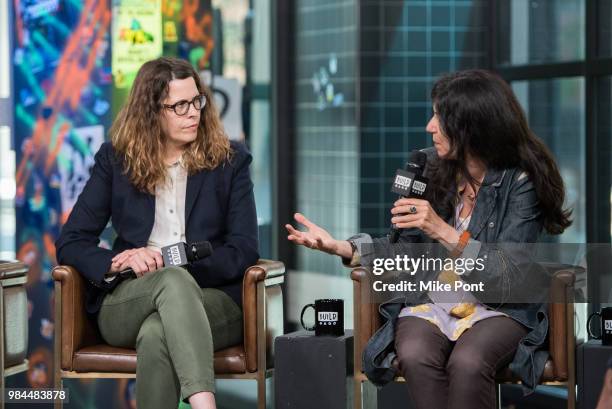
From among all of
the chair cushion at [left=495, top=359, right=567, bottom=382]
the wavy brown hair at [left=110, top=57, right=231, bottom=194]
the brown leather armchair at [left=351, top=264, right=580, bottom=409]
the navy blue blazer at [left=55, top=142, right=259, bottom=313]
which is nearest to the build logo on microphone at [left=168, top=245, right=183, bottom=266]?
the navy blue blazer at [left=55, top=142, right=259, bottom=313]

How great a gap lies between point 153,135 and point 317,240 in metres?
0.80

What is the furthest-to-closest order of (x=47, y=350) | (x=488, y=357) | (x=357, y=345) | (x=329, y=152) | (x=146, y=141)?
1. (x=329, y=152)
2. (x=47, y=350)
3. (x=146, y=141)
4. (x=357, y=345)
5. (x=488, y=357)

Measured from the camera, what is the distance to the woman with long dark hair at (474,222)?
10.7 ft

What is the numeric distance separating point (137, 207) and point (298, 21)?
7.52ft

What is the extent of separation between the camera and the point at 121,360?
368 centimetres

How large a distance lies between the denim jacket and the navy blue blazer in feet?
1.99

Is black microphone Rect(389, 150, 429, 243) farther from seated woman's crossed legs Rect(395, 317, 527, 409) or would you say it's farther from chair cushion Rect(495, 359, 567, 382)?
chair cushion Rect(495, 359, 567, 382)

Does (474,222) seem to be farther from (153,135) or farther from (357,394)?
(153,135)

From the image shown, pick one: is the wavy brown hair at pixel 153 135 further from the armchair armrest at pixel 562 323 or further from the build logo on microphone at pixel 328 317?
the armchair armrest at pixel 562 323

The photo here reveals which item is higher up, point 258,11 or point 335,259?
point 258,11

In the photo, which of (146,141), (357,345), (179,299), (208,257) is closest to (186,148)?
(146,141)

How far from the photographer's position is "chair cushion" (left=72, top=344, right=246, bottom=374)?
3.68 meters

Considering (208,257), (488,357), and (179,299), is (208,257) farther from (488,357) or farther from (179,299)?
(488,357)

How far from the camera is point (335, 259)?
572cm
